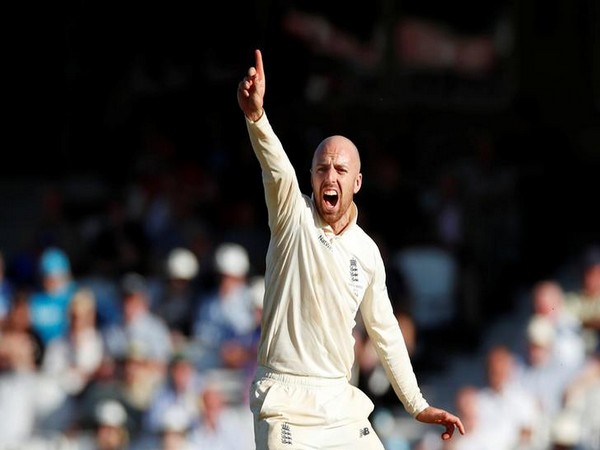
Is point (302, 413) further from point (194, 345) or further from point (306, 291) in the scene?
point (194, 345)

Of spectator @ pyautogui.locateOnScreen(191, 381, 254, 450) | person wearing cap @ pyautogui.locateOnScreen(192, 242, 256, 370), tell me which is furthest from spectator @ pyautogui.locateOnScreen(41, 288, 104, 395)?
spectator @ pyautogui.locateOnScreen(191, 381, 254, 450)

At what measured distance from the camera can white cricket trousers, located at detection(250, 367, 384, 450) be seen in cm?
614

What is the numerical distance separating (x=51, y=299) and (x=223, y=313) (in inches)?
60.1

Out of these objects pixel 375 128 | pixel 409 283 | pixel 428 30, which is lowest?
pixel 409 283

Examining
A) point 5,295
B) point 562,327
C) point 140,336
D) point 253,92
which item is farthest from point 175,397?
point 253,92

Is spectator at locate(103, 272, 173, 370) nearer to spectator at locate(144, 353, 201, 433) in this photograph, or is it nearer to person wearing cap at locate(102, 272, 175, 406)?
person wearing cap at locate(102, 272, 175, 406)

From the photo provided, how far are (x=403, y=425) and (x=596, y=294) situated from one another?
71.0 inches

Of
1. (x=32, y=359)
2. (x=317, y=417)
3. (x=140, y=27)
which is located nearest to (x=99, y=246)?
(x=32, y=359)

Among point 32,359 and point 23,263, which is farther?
point 23,263

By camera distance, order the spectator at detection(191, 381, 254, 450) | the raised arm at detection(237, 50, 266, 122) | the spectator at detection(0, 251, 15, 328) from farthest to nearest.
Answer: the spectator at detection(0, 251, 15, 328) → the spectator at detection(191, 381, 254, 450) → the raised arm at detection(237, 50, 266, 122)

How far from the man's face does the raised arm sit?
1.21 feet

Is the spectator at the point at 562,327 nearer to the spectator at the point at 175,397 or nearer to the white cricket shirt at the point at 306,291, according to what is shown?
the spectator at the point at 175,397

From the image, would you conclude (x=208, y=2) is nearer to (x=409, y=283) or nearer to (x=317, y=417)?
(x=409, y=283)

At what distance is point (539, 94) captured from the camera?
56.3 feet
